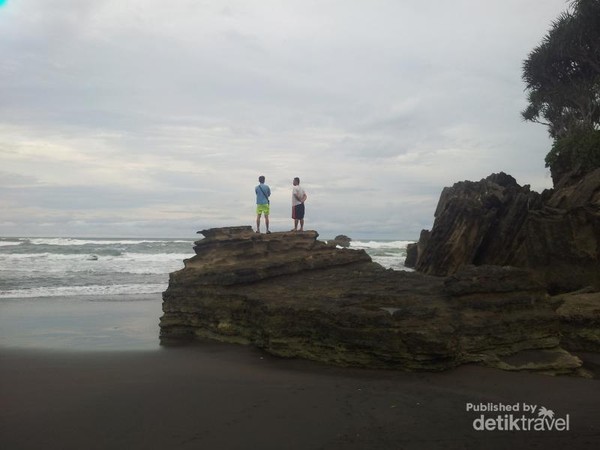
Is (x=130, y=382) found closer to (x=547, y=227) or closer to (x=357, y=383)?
(x=357, y=383)

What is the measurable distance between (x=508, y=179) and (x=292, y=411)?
69.1 feet

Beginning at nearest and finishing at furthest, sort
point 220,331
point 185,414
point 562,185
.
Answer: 1. point 185,414
2. point 220,331
3. point 562,185

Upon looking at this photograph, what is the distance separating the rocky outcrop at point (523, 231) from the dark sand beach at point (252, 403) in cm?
612

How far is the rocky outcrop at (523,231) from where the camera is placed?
11.4m

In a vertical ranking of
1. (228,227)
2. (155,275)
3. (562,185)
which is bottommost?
(155,275)

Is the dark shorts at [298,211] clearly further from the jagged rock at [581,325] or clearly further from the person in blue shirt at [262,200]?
the jagged rock at [581,325]

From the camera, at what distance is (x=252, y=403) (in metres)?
5.38

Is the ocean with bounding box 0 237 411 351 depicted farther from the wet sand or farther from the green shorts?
the green shorts

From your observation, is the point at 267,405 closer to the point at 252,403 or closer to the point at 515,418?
the point at 252,403

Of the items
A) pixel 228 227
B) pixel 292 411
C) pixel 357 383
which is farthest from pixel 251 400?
pixel 228 227

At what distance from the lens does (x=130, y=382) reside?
6.29 meters

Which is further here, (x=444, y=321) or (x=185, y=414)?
(x=444, y=321)

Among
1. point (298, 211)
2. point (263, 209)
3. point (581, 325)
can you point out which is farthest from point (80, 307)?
point (581, 325)

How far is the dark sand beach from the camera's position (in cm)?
440
